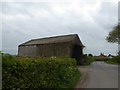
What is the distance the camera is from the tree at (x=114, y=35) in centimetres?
5552

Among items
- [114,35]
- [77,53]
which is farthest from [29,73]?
[114,35]

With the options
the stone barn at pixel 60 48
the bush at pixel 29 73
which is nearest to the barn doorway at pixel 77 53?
the stone barn at pixel 60 48

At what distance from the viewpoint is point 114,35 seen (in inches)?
2283

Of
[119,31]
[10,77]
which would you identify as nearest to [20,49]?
[119,31]

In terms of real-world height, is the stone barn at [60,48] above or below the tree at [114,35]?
below

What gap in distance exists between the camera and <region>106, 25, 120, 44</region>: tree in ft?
182

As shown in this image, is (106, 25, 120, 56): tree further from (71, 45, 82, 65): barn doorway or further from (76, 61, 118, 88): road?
(76, 61, 118, 88): road

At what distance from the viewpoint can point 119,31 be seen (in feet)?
179

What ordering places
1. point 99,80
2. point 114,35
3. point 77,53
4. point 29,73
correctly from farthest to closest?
point 114,35 < point 77,53 < point 99,80 < point 29,73

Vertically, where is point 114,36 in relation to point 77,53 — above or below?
above

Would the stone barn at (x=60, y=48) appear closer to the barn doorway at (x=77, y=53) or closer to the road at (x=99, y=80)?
the barn doorway at (x=77, y=53)

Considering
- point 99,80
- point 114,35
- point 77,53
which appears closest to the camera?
point 99,80

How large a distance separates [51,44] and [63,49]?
3001mm

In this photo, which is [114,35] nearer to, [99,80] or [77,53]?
[77,53]
